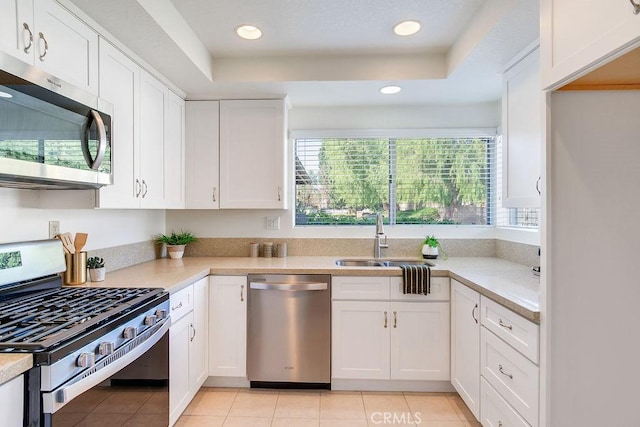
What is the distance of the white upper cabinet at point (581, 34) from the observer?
3.26 feet

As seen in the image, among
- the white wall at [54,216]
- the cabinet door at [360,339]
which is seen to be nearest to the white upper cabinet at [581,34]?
the cabinet door at [360,339]

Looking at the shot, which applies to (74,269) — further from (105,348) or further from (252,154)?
(252,154)

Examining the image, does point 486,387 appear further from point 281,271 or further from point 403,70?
point 403,70

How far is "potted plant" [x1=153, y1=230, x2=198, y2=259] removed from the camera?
114 inches

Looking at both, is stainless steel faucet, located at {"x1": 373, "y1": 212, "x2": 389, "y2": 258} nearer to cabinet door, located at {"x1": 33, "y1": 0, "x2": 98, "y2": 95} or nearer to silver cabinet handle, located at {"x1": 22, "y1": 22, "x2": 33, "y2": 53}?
cabinet door, located at {"x1": 33, "y1": 0, "x2": 98, "y2": 95}

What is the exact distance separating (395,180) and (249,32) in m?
1.72

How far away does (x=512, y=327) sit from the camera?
1619 mm

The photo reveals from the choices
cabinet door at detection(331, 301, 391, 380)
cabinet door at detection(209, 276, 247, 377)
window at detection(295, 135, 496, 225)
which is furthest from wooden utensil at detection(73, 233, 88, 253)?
window at detection(295, 135, 496, 225)

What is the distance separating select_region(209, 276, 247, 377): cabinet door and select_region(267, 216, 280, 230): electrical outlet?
2.44 ft

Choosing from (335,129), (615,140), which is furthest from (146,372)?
(335,129)

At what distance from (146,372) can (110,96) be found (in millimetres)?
1407

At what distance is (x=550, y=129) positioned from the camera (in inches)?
54.0

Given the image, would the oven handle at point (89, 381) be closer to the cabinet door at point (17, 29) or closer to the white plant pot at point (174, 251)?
the cabinet door at point (17, 29)

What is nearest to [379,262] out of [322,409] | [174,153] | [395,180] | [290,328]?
[395,180]
